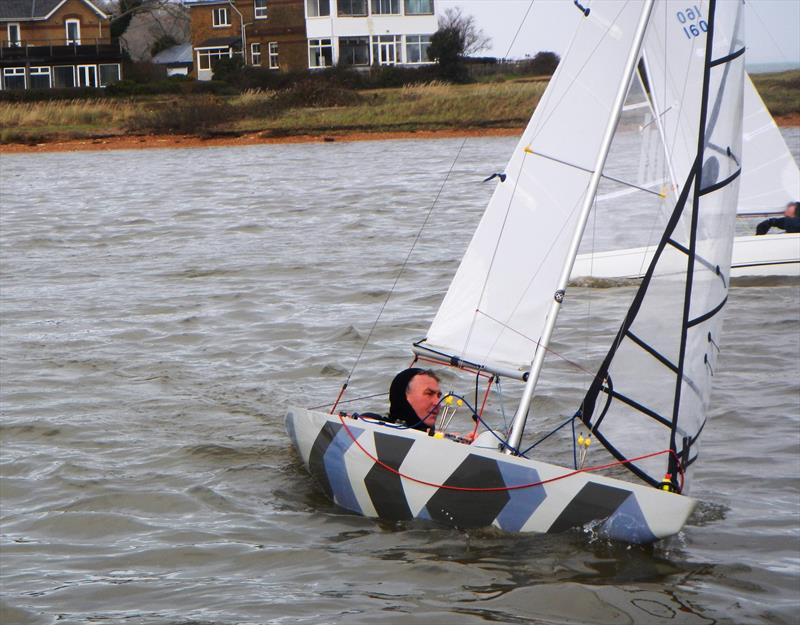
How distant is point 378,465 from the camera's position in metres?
6.35

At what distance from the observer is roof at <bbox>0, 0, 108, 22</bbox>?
5931 centimetres

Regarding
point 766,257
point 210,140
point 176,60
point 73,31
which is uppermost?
point 73,31

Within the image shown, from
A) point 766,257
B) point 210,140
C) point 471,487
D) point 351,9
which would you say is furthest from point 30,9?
point 471,487

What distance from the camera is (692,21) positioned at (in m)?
6.37

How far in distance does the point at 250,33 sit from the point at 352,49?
6.58 meters

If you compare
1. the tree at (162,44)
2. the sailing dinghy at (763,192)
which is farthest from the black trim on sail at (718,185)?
the tree at (162,44)

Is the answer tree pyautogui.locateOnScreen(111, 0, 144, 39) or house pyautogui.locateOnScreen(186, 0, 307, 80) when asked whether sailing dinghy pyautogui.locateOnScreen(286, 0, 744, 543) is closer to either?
house pyautogui.locateOnScreen(186, 0, 307, 80)

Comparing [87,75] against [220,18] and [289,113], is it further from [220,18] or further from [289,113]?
[289,113]

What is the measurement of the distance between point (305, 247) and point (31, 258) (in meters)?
4.06

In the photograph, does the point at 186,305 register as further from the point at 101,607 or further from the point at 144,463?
the point at 101,607

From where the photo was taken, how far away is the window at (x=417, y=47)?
191 ft

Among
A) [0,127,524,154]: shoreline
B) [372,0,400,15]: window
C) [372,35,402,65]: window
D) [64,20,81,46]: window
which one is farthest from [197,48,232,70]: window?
[0,127,524,154]: shoreline

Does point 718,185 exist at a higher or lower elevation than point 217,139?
lower

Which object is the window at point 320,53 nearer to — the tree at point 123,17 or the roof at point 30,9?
the roof at point 30,9
